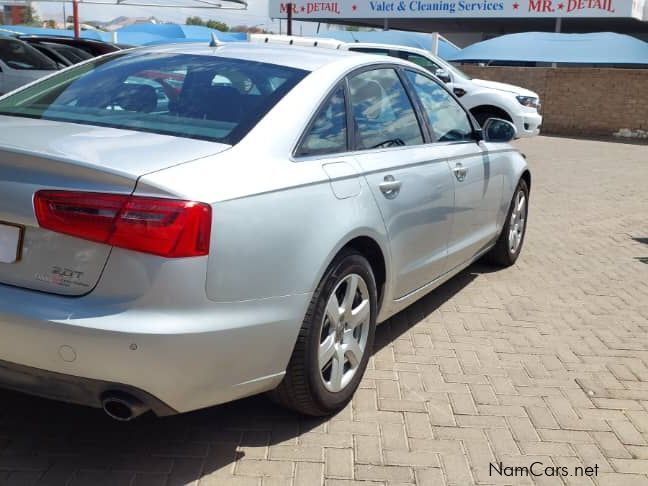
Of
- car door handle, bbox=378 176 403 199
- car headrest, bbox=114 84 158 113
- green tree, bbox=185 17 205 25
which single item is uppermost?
car headrest, bbox=114 84 158 113

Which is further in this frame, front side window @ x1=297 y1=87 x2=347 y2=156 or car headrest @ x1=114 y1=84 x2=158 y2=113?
car headrest @ x1=114 y1=84 x2=158 y2=113

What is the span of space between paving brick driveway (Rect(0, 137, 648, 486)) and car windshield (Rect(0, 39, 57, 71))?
10.3 m

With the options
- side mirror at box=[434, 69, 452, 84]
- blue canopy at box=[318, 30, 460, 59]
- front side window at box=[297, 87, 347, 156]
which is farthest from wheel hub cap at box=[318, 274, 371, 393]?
blue canopy at box=[318, 30, 460, 59]

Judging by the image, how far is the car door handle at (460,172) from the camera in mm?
4273

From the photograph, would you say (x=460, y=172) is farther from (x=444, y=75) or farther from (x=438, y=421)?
(x=444, y=75)

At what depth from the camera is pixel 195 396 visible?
2.55 m

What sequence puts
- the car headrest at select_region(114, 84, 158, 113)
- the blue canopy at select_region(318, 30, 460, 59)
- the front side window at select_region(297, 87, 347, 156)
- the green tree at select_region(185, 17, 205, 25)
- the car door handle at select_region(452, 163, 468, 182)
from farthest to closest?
the green tree at select_region(185, 17, 205, 25) → the blue canopy at select_region(318, 30, 460, 59) → the car door handle at select_region(452, 163, 468, 182) → the car headrest at select_region(114, 84, 158, 113) → the front side window at select_region(297, 87, 347, 156)

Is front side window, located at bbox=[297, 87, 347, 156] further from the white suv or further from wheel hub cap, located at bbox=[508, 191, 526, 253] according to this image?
the white suv

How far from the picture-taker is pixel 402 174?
365cm

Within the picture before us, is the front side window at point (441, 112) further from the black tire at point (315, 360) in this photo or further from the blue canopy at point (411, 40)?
the blue canopy at point (411, 40)

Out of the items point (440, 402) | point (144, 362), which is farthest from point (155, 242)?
point (440, 402)

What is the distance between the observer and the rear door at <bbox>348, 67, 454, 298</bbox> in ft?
11.5

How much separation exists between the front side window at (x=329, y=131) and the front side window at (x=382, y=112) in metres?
0.12

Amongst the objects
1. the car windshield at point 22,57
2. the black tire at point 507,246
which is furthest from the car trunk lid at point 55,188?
the car windshield at point 22,57
